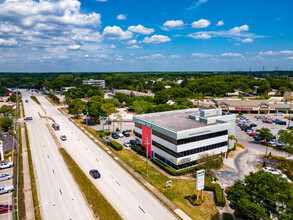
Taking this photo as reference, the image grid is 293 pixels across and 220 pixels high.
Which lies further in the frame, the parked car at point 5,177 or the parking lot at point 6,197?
the parked car at point 5,177

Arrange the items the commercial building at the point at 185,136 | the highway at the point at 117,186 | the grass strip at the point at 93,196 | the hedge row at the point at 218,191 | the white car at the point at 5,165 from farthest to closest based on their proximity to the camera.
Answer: the white car at the point at 5,165 → the commercial building at the point at 185,136 → the hedge row at the point at 218,191 → the highway at the point at 117,186 → the grass strip at the point at 93,196

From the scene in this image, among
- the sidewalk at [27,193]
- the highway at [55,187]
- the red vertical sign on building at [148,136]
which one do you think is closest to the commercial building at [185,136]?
the red vertical sign on building at [148,136]

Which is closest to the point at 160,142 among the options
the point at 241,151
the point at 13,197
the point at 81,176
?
the point at 81,176

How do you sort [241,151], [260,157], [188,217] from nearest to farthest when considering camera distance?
[188,217]
[260,157]
[241,151]

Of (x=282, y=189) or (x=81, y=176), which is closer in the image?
(x=282, y=189)

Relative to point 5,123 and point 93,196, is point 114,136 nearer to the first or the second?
point 93,196

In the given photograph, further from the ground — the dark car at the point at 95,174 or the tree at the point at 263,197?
the tree at the point at 263,197

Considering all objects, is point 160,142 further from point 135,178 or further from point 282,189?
point 282,189

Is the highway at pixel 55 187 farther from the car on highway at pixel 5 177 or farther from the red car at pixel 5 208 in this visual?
the car on highway at pixel 5 177
